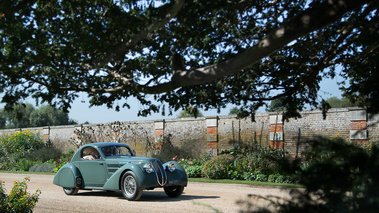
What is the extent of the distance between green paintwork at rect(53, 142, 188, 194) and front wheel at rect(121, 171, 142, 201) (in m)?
0.14

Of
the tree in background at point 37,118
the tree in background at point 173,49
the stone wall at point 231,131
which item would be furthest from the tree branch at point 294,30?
the tree in background at point 37,118

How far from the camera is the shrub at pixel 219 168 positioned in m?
14.5

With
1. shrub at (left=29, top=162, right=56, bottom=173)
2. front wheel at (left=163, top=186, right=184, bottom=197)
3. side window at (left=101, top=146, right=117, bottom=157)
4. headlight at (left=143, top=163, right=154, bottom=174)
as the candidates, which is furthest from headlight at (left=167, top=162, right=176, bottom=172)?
shrub at (left=29, top=162, right=56, bottom=173)

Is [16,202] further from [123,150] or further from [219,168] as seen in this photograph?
[219,168]

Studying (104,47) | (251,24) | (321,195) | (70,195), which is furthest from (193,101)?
(70,195)

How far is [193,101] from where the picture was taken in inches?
295

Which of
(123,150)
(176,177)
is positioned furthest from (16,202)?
(123,150)

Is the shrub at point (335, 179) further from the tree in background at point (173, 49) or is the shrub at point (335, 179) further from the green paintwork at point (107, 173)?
the green paintwork at point (107, 173)

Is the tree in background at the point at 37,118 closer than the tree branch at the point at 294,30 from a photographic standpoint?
No

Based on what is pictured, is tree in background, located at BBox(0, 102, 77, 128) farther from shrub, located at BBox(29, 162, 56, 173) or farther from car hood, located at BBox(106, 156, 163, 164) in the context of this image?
car hood, located at BBox(106, 156, 163, 164)

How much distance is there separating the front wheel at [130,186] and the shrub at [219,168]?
5.57m

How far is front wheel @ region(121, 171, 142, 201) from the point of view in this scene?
9250 mm

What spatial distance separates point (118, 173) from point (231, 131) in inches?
350

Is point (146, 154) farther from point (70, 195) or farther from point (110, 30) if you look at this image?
point (110, 30)
